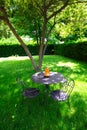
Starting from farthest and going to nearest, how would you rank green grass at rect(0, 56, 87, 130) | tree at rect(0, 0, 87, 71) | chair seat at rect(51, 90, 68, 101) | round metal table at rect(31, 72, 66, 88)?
1. tree at rect(0, 0, 87, 71)
2. round metal table at rect(31, 72, 66, 88)
3. chair seat at rect(51, 90, 68, 101)
4. green grass at rect(0, 56, 87, 130)

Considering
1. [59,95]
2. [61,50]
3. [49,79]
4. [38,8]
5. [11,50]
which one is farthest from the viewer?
[11,50]

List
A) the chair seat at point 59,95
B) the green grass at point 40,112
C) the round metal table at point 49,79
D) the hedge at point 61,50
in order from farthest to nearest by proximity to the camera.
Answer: the hedge at point 61,50 → the round metal table at point 49,79 → the chair seat at point 59,95 → the green grass at point 40,112

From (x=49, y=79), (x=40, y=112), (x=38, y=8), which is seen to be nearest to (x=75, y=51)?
(x=38, y=8)

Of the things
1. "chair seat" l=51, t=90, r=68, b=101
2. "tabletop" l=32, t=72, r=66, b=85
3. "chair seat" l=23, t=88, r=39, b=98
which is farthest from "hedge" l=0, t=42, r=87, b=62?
"chair seat" l=23, t=88, r=39, b=98

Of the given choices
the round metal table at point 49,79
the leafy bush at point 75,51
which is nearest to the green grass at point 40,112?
the round metal table at point 49,79

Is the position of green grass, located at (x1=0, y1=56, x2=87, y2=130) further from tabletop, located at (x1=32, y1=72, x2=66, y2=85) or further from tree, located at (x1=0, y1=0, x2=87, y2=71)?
tree, located at (x1=0, y1=0, x2=87, y2=71)

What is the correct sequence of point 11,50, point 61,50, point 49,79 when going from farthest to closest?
point 11,50 < point 61,50 < point 49,79

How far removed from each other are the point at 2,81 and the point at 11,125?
374 cm

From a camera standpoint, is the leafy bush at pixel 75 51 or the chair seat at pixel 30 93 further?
the leafy bush at pixel 75 51

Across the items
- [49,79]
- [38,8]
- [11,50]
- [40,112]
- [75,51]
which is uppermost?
[38,8]

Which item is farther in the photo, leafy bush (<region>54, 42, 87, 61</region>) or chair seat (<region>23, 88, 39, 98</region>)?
leafy bush (<region>54, 42, 87, 61</region>)

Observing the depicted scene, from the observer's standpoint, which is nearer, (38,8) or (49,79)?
(49,79)

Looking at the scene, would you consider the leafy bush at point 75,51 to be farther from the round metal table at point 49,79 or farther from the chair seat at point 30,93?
the chair seat at point 30,93

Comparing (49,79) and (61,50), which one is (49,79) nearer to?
(49,79)
